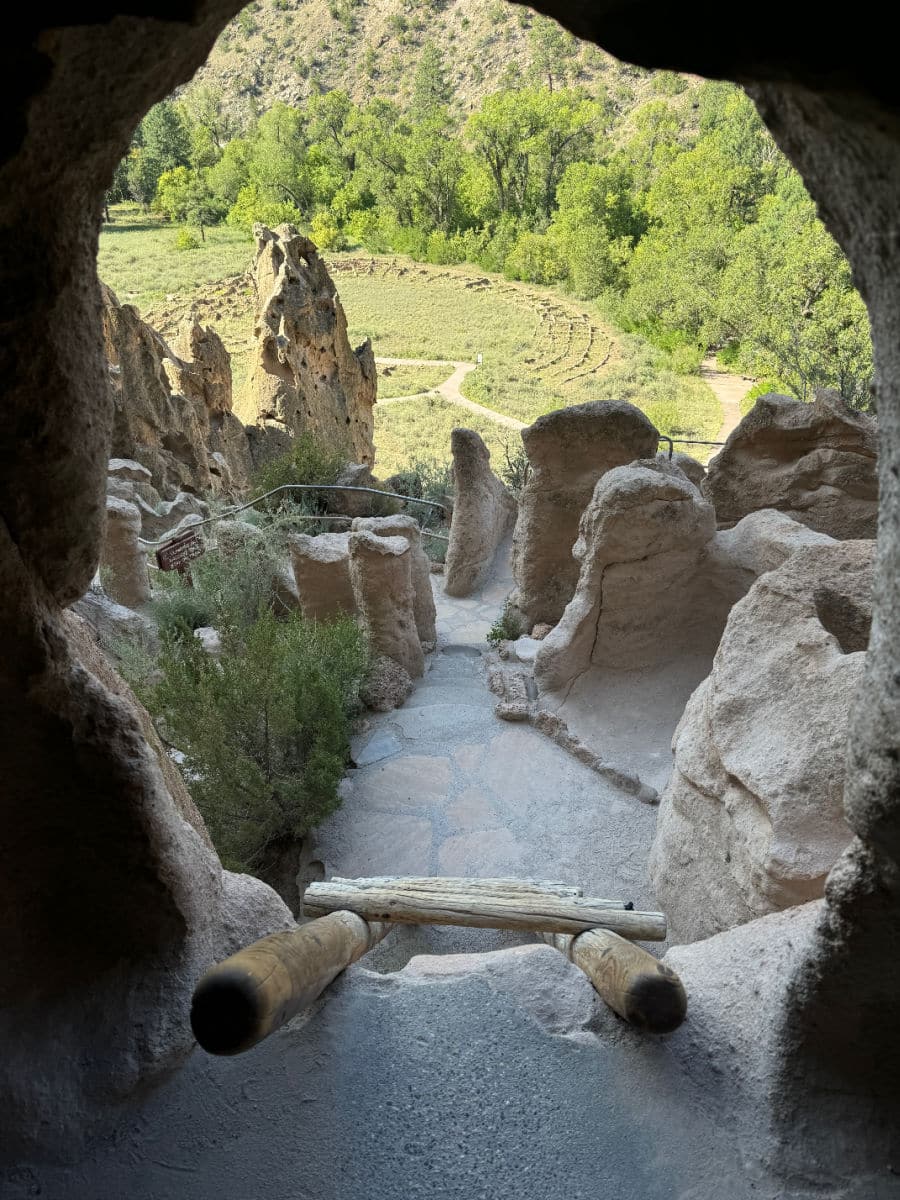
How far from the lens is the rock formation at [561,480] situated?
651 cm

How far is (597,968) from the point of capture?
2.51m

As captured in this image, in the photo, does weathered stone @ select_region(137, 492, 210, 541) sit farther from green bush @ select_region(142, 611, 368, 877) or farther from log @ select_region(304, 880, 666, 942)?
log @ select_region(304, 880, 666, 942)

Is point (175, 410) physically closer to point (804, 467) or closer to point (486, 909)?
point (804, 467)

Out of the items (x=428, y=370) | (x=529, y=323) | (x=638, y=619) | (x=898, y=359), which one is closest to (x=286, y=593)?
(x=638, y=619)

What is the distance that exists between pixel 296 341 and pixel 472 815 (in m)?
10.5

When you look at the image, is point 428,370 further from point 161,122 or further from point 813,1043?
point 813,1043

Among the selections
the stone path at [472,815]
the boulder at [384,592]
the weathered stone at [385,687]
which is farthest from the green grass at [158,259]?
the stone path at [472,815]

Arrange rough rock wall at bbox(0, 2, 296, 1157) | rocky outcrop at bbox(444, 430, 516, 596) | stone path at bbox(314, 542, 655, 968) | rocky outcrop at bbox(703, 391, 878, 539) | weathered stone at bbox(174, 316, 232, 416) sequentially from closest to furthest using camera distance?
1. rough rock wall at bbox(0, 2, 296, 1157)
2. stone path at bbox(314, 542, 655, 968)
3. rocky outcrop at bbox(703, 391, 878, 539)
4. rocky outcrop at bbox(444, 430, 516, 596)
5. weathered stone at bbox(174, 316, 232, 416)

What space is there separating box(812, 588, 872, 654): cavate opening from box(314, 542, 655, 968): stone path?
58.3 inches

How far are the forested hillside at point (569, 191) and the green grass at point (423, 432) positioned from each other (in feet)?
20.9

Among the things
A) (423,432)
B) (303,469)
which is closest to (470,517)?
(303,469)

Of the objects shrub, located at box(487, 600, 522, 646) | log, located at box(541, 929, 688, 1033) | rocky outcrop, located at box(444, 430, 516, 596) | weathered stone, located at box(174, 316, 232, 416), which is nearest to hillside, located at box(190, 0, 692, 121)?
weathered stone, located at box(174, 316, 232, 416)

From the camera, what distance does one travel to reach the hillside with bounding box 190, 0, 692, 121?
5203cm

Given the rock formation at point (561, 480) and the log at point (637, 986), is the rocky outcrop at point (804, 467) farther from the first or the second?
the log at point (637, 986)
